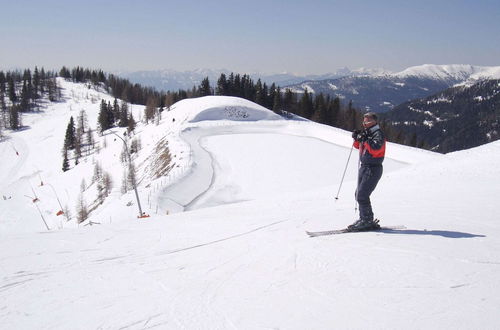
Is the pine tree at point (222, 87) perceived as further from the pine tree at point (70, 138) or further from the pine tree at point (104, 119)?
the pine tree at point (70, 138)

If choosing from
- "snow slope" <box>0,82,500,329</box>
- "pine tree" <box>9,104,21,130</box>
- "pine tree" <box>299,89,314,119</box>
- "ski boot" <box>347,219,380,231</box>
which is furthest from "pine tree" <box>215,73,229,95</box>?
"ski boot" <box>347,219,380,231</box>

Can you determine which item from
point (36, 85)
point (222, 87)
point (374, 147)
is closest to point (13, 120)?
point (36, 85)

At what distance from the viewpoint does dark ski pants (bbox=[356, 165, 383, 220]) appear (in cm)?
704

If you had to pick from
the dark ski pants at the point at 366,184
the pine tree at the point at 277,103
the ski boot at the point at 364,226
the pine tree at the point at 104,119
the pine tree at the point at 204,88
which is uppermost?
the pine tree at the point at 204,88

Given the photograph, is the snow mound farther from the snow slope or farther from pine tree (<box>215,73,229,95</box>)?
the snow slope

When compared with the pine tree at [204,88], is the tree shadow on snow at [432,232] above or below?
below

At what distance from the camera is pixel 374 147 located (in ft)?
22.5

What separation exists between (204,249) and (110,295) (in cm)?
249

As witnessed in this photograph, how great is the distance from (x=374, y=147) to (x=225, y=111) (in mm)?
58079

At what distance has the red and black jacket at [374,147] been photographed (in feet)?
22.5

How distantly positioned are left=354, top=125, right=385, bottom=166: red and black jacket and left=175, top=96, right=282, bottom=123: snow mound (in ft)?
176

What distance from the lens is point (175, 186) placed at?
2216 cm

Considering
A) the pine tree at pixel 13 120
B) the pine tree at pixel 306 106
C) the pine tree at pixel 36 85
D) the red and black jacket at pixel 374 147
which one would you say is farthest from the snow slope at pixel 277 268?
the pine tree at pixel 36 85

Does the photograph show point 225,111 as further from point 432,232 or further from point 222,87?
point 432,232
